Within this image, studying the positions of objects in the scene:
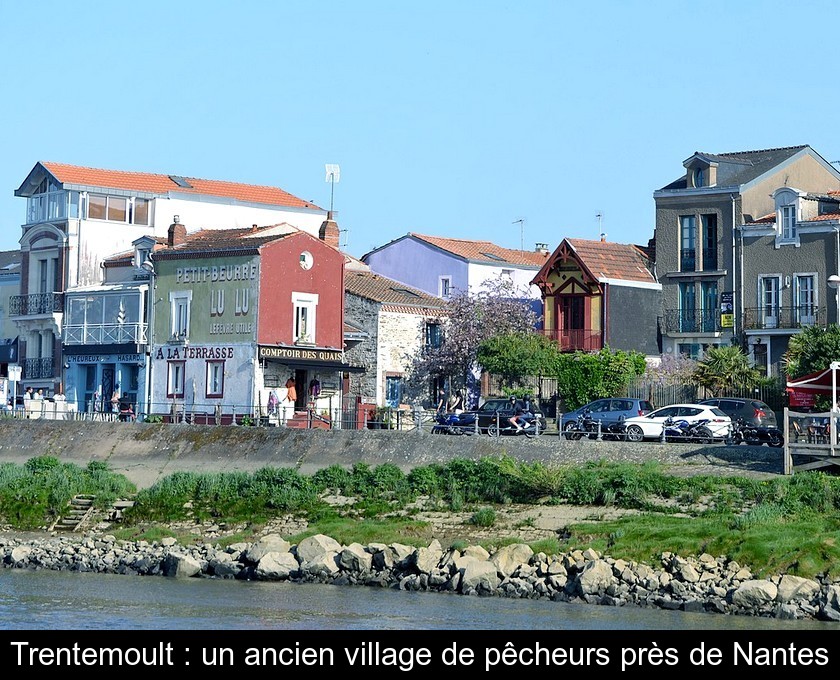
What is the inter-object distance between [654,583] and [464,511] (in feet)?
34.4

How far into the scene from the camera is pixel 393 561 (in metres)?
39.4

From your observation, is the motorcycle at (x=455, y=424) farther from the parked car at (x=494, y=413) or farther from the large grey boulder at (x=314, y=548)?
the large grey boulder at (x=314, y=548)

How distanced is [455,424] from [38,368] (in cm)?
2793

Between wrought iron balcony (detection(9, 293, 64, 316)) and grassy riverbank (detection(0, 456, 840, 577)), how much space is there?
2367 centimetres

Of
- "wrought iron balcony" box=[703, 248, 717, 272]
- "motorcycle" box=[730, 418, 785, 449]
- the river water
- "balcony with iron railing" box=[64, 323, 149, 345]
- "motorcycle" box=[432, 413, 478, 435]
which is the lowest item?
the river water

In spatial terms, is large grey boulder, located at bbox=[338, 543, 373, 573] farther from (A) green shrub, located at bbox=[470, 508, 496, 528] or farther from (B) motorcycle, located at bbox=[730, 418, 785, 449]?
(B) motorcycle, located at bbox=[730, 418, 785, 449]

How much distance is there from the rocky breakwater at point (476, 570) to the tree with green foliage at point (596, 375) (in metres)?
27.8

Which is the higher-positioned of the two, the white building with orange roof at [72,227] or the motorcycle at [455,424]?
the white building with orange roof at [72,227]

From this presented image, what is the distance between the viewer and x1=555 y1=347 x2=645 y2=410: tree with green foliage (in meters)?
68.1

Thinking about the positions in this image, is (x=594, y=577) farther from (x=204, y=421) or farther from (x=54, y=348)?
(x=54, y=348)

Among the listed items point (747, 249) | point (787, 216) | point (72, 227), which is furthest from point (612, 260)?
point (72, 227)

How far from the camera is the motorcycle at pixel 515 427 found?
54000 millimetres

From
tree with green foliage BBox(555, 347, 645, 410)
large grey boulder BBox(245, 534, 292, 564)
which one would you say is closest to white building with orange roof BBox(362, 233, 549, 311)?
tree with green foliage BBox(555, 347, 645, 410)

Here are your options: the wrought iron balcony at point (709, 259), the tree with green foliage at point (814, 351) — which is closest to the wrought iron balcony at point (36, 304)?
the wrought iron balcony at point (709, 259)
